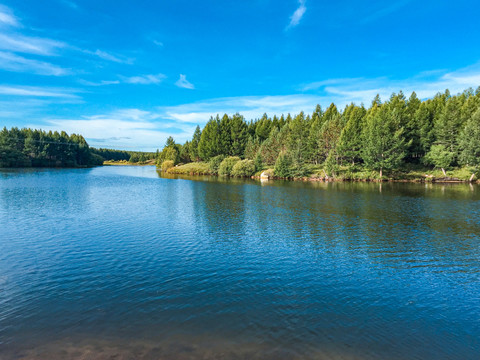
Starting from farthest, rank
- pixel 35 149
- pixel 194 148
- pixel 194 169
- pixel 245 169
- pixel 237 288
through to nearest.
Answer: pixel 35 149 → pixel 194 148 → pixel 194 169 → pixel 245 169 → pixel 237 288

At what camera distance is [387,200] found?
49.9 metres

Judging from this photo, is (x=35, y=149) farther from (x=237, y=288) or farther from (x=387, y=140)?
(x=237, y=288)

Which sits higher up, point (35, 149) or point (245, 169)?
Answer: point (35, 149)

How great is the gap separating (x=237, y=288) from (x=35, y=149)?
196 meters

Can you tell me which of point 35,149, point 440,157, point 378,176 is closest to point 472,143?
point 440,157

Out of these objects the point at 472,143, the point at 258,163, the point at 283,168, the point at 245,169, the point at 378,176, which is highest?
the point at 472,143

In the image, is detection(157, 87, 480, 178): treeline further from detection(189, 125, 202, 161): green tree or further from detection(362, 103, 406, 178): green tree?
detection(189, 125, 202, 161): green tree

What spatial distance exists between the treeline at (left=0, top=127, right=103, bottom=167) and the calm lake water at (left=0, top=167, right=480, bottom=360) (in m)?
156

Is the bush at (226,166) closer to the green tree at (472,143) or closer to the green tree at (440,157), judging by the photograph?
the green tree at (440,157)

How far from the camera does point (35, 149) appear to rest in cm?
16500

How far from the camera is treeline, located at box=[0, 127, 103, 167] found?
495 ft

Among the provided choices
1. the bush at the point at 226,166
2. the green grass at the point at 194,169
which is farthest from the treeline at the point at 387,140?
the green grass at the point at 194,169

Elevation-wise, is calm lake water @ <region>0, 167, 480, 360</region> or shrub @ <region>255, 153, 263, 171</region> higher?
shrub @ <region>255, 153, 263, 171</region>

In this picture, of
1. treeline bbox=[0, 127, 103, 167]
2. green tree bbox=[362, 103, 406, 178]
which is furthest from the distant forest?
green tree bbox=[362, 103, 406, 178]
